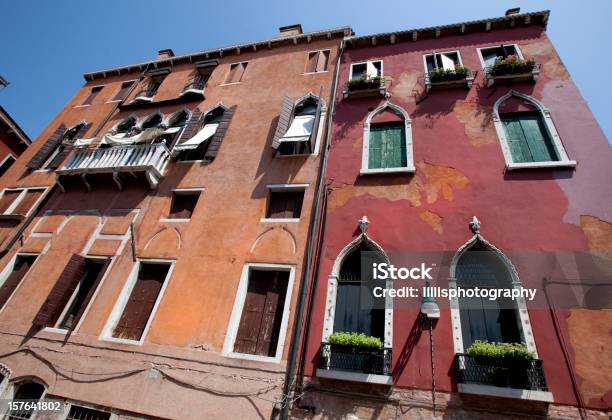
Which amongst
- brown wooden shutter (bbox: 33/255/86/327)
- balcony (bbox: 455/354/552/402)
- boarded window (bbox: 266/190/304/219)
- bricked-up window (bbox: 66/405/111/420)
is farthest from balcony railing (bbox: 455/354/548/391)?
brown wooden shutter (bbox: 33/255/86/327)

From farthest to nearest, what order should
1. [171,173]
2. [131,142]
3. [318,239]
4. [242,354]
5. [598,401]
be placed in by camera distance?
1. [131,142]
2. [171,173]
3. [318,239]
4. [242,354]
5. [598,401]

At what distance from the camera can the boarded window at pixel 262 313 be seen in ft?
23.4

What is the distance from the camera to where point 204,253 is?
858 cm

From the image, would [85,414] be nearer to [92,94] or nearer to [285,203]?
[285,203]

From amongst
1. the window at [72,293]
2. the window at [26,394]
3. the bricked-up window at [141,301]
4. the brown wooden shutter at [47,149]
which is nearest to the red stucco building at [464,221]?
the bricked-up window at [141,301]

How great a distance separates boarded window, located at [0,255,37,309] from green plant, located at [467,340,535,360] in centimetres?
1246

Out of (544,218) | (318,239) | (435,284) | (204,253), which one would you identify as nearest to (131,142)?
(204,253)

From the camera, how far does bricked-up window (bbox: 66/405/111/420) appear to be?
274 inches

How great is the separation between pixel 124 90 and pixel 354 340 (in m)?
16.9

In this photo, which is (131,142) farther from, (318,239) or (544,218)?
(544,218)

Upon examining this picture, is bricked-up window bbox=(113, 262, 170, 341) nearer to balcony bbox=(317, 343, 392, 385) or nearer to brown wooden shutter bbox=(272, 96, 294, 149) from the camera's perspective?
balcony bbox=(317, 343, 392, 385)

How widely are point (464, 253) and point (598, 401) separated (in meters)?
3.12

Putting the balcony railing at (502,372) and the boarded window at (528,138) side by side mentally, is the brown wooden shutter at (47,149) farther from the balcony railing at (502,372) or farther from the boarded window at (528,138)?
the boarded window at (528,138)

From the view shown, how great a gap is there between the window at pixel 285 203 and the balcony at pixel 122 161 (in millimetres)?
4241
